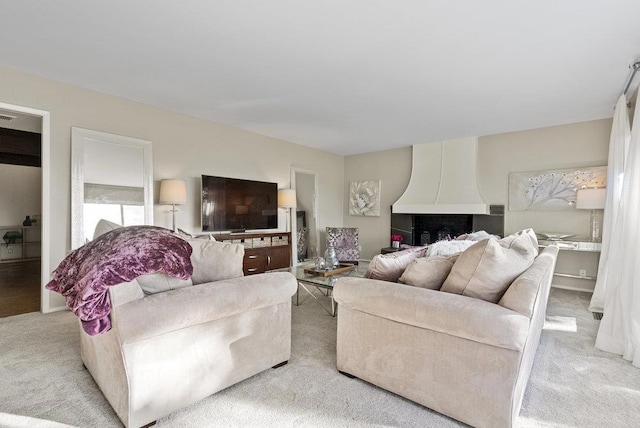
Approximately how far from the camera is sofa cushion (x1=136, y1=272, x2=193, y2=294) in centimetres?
159

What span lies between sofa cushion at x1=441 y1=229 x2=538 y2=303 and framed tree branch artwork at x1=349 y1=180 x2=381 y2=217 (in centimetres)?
486

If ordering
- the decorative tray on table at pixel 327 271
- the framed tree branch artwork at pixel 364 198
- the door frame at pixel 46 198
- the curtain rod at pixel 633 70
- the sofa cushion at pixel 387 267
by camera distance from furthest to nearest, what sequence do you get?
the framed tree branch artwork at pixel 364 198
the decorative tray on table at pixel 327 271
the door frame at pixel 46 198
the curtain rod at pixel 633 70
the sofa cushion at pixel 387 267

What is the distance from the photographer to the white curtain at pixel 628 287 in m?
2.27

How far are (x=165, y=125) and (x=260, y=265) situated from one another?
2.31 meters

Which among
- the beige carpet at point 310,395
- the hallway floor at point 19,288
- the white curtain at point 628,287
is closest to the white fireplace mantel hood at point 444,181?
the white curtain at point 628,287

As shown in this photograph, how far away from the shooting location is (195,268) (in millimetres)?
1859

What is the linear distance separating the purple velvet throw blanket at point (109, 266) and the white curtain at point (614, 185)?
424cm

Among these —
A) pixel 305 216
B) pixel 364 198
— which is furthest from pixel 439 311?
pixel 364 198

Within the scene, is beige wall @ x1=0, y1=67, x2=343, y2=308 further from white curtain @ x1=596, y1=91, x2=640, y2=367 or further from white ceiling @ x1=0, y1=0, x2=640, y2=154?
white curtain @ x1=596, y1=91, x2=640, y2=367

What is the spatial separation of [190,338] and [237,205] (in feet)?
10.7

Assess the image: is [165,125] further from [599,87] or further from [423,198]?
[599,87]

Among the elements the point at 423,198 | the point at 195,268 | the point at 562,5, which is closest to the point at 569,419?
the point at 195,268

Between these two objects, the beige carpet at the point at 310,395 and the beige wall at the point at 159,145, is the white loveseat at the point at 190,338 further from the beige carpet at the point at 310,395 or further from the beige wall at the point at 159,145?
the beige wall at the point at 159,145

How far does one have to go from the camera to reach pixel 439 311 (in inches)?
59.7
